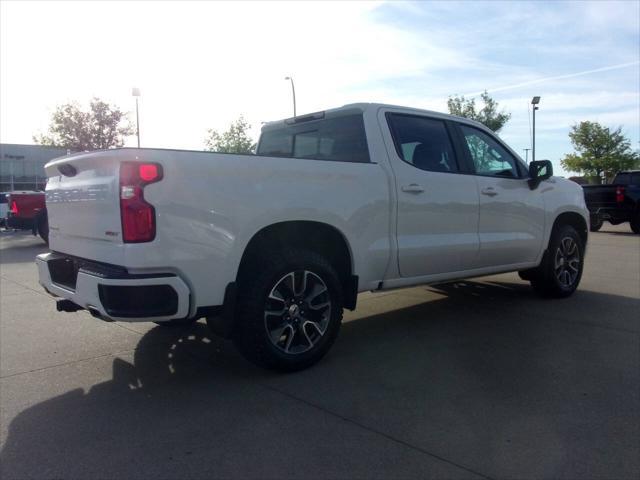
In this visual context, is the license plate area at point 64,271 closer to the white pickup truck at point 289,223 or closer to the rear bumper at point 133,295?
the white pickup truck at point 289,223

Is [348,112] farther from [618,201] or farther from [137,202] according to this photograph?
[618,201]

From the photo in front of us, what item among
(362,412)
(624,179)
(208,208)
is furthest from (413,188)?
(624,179)

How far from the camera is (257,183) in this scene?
3867mm

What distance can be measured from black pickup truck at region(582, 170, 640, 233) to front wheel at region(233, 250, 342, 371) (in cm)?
1406

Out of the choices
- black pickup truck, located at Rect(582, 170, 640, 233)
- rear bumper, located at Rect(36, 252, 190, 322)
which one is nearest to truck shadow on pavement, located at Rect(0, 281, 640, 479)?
rear bumper, located at Rect(36, 252, 190, 322)

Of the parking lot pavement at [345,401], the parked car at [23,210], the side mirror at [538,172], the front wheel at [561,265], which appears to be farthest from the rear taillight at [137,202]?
the parked car at [23,210]

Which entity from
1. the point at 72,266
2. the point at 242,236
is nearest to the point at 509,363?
the point at 242,236

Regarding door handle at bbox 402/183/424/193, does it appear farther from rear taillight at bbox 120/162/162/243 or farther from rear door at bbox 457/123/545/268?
rear taillight at bbox 120/162/162/243

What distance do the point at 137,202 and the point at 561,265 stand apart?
5.20 meters

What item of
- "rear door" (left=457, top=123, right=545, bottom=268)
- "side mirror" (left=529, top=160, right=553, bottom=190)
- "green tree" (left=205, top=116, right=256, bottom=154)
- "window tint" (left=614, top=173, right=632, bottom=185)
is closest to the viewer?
"rear door" (left=457, top=123, right=545, bottom=268)

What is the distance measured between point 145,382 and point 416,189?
2655mm

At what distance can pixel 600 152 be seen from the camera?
4928 cm

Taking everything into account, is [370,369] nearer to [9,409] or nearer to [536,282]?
[9,409]

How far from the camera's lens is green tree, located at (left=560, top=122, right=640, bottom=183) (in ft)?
158
